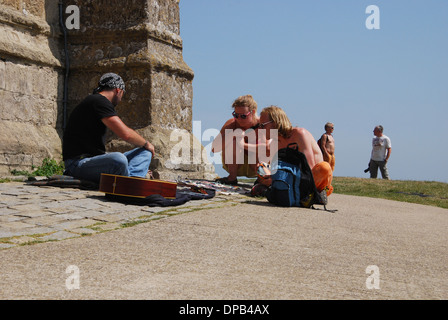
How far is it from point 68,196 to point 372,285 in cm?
397

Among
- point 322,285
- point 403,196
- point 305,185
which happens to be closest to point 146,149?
point 305,185

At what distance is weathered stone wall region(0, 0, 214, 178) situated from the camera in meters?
8.38

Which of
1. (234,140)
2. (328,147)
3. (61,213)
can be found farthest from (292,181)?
(328,147)

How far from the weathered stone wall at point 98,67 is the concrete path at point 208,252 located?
2.77 metres

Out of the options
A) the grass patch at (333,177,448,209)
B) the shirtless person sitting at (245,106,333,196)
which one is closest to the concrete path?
the shirtless person sitting at (245,106,333,196)

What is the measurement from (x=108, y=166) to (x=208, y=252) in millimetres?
2871

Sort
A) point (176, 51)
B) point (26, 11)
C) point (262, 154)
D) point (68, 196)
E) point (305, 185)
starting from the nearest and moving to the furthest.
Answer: point (68, 196)
point (305, 185)
point (262, 154)
point (26, 11)
point (176, 51)

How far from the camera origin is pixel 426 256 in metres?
4.13

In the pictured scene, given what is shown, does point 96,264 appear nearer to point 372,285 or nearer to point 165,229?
point 165,229

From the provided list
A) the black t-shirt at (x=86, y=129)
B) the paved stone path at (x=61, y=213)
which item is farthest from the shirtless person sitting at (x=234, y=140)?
the black t-shirt at (x=86, y=129)

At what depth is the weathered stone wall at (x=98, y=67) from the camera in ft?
27.5

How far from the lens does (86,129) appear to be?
250 inches

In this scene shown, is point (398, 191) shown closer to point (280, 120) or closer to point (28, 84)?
point (280, 120)

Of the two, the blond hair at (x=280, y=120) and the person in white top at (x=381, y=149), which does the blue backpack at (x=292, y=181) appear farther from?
the person in white top at (x=381, y=149)
